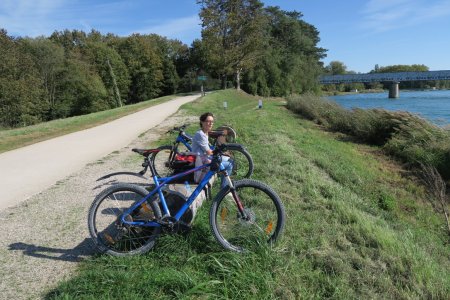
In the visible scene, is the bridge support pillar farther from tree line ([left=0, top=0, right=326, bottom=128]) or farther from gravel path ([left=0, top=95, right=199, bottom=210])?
gravel path ([left=0, top=95, right=199, bottom=210])

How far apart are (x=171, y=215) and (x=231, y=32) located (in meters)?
46.0

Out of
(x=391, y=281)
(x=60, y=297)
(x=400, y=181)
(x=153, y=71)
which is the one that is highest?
(x=153, y=71)

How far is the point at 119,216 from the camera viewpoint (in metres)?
4.23

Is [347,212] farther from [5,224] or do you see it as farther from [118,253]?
[5,224]

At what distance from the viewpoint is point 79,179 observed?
25.7 feet

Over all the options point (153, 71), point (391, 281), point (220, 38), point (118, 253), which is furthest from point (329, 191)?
point (153, 71)

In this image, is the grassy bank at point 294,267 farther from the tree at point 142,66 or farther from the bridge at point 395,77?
the bridge at point 395,77

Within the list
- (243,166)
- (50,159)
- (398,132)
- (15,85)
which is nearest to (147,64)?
(15,85)

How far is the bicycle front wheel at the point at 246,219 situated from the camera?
4129 millimetres

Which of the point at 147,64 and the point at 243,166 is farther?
the point at 147,64

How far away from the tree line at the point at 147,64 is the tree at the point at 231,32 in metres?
0.12

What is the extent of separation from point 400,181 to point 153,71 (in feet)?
180

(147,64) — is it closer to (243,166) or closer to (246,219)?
(243,166)

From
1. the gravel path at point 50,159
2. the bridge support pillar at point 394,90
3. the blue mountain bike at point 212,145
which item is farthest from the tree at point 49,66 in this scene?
the bridge support pillar at point 394,90
